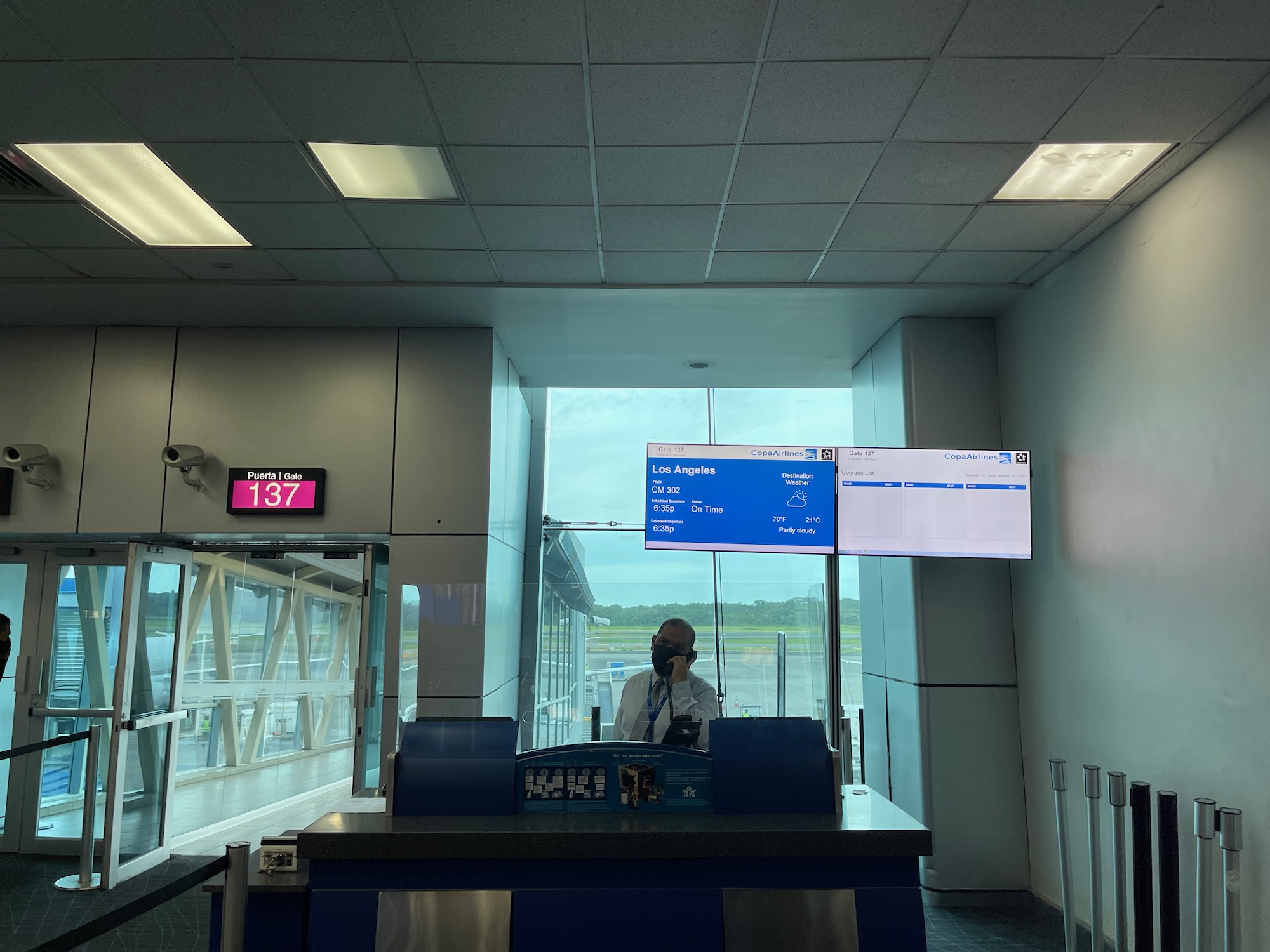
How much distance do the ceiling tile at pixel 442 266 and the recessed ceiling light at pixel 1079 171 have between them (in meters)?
2.57

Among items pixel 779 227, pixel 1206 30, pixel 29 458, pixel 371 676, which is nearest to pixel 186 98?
pixel 779 227

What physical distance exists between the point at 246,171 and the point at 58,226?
1206 mm

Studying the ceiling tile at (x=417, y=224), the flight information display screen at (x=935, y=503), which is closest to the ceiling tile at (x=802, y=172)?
the ceiling tile at (x=417, y=224)

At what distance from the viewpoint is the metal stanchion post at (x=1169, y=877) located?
340 cm

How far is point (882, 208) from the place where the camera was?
4051 millimetres

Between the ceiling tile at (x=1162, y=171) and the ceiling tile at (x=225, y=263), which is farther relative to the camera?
the ceiling tile at (x=225, y=263)

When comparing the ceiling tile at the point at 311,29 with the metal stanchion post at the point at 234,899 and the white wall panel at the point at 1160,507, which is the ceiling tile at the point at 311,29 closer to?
the metal stanchion post at the point at 234,899

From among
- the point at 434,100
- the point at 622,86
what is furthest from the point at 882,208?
the point at 434,100

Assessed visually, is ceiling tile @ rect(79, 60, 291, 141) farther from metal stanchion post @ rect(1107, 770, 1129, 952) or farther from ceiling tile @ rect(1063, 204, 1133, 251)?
metal stanchion post @ rect(1107, 770, 1129, 952)

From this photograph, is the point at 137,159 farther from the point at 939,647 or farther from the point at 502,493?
the point at 939,647

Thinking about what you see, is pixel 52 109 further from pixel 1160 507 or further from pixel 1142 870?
pixel 1142 870

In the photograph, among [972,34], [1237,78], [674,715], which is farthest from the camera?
[674,715]

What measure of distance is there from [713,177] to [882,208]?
843 mm

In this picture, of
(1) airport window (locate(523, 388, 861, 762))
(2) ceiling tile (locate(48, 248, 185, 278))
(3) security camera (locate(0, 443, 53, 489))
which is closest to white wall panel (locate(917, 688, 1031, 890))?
(1) airport window (locate(523, 388, 861, 762))
